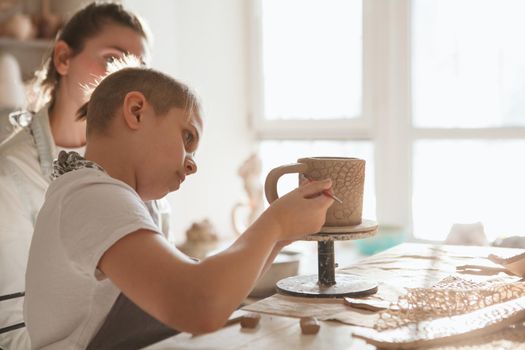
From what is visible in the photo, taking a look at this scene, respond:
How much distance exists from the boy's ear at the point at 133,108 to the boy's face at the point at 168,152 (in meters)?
0.02

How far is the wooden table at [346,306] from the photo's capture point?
0.81 m

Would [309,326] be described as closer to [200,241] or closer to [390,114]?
[200,241]

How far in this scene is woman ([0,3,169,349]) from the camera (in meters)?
1.39

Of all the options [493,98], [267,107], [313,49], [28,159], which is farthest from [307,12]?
[28,159]

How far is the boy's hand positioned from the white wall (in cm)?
220

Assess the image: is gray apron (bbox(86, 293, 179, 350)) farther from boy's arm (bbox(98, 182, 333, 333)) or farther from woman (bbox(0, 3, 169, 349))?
woman (bbox(0, 3, 169, 349))

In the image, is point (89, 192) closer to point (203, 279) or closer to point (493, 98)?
point (203, 279)

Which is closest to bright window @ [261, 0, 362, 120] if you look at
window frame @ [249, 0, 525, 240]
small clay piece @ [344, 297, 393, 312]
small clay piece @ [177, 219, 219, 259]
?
window frame @ [249, 0, 525, 240]

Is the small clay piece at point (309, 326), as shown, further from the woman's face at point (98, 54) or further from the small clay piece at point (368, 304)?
the woman's face at point (98, 54)

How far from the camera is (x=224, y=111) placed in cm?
327

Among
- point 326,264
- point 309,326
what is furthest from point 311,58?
point 309,326

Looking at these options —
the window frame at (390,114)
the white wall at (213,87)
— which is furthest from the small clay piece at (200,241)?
the window frame at (390,114)

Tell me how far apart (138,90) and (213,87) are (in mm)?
2277

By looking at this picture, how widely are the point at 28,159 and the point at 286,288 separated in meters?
0.73
